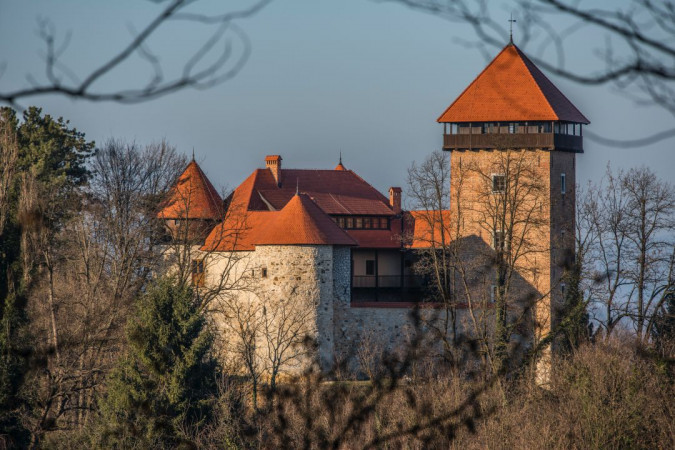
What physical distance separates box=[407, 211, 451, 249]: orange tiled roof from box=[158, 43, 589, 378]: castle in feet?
0.26

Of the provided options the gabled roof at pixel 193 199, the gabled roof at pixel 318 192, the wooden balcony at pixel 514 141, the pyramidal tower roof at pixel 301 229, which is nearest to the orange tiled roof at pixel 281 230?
the pyramidal tower roof at pixel 301 229

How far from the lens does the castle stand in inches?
1252

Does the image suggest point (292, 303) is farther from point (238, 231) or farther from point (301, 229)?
point (238, 231)

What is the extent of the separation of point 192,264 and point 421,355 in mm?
8646

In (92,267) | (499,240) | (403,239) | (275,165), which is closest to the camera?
(92,267)

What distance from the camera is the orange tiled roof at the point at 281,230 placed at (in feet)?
105

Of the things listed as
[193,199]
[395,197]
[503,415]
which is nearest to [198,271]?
[193,199]

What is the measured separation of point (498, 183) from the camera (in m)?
34.3

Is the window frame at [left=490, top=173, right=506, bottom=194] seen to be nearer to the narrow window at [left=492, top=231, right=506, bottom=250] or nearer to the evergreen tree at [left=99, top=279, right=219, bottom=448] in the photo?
the narrow window at [left=492, top=231, right=506, bottom=250]

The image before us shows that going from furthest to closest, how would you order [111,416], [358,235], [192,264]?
[358,235] < [192,264] < [111,416]

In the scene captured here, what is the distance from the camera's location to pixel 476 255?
115 ft

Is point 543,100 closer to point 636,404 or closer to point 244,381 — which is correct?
point 244,381

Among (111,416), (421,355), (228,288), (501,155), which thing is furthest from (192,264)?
(111,416)

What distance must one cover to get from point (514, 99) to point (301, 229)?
29.4 feet
